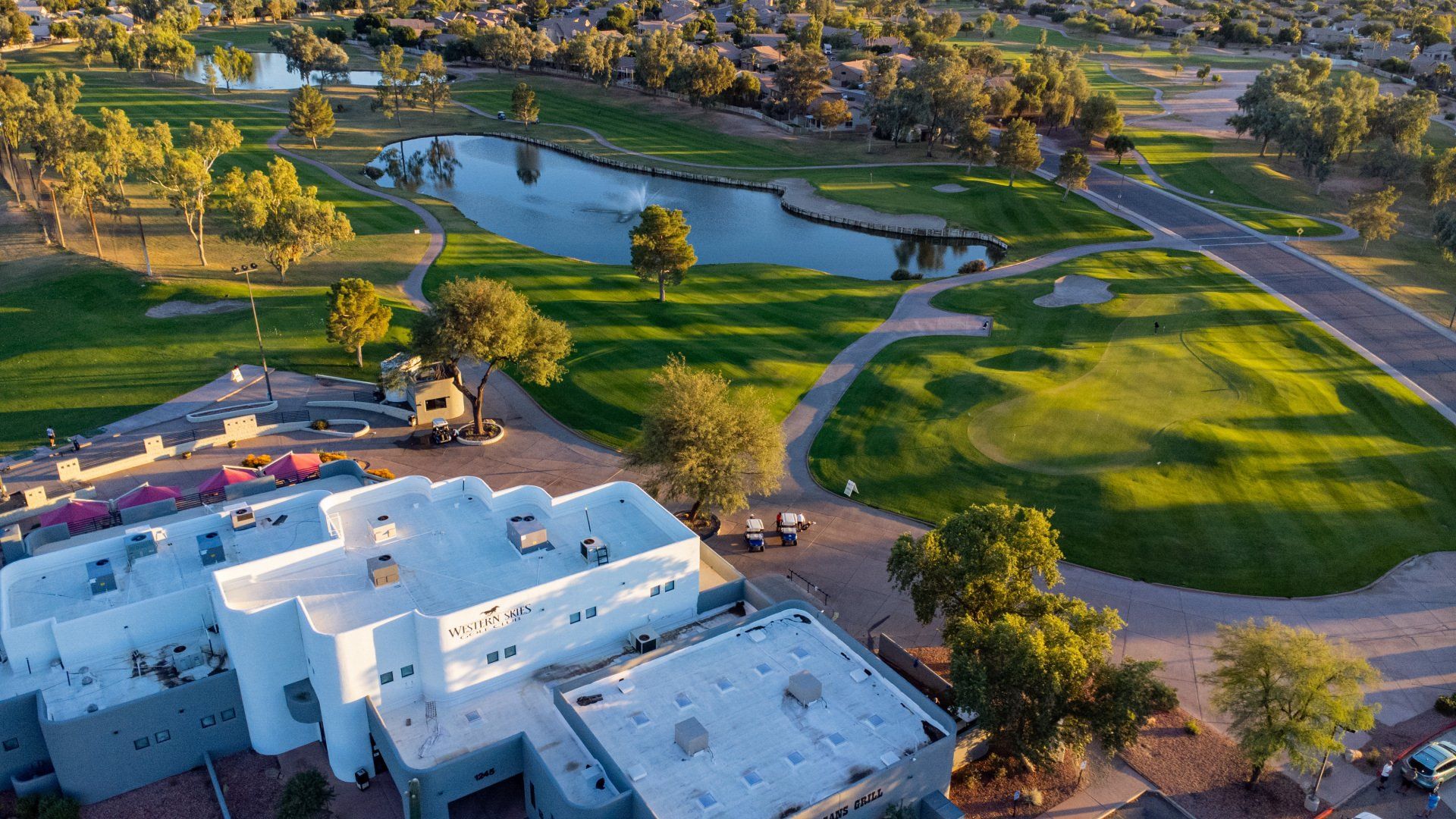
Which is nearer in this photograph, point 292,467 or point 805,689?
point 805,689

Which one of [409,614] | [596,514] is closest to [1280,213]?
[596,514]

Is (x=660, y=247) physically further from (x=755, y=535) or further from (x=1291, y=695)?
(x=1291, y=695)

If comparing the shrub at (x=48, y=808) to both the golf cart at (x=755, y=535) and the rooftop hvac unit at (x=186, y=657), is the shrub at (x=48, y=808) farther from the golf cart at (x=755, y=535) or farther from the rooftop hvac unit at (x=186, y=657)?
the golf cart at (x=755, y=535)

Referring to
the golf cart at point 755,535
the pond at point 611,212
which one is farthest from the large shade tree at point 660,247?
the golf cart at point 755,535

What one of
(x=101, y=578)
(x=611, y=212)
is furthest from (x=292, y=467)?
(x=611, y=212)

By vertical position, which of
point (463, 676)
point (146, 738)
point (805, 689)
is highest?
point (805, 689)

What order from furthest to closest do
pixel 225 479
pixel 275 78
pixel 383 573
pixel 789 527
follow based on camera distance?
pixel 275 78, pixel 225 479, pixel 789 527, pixel 383 573

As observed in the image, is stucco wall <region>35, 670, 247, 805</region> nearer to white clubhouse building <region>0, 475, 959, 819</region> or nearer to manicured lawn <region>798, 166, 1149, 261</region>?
white clubhouse building <region>0, 475, 959, 819</region>
